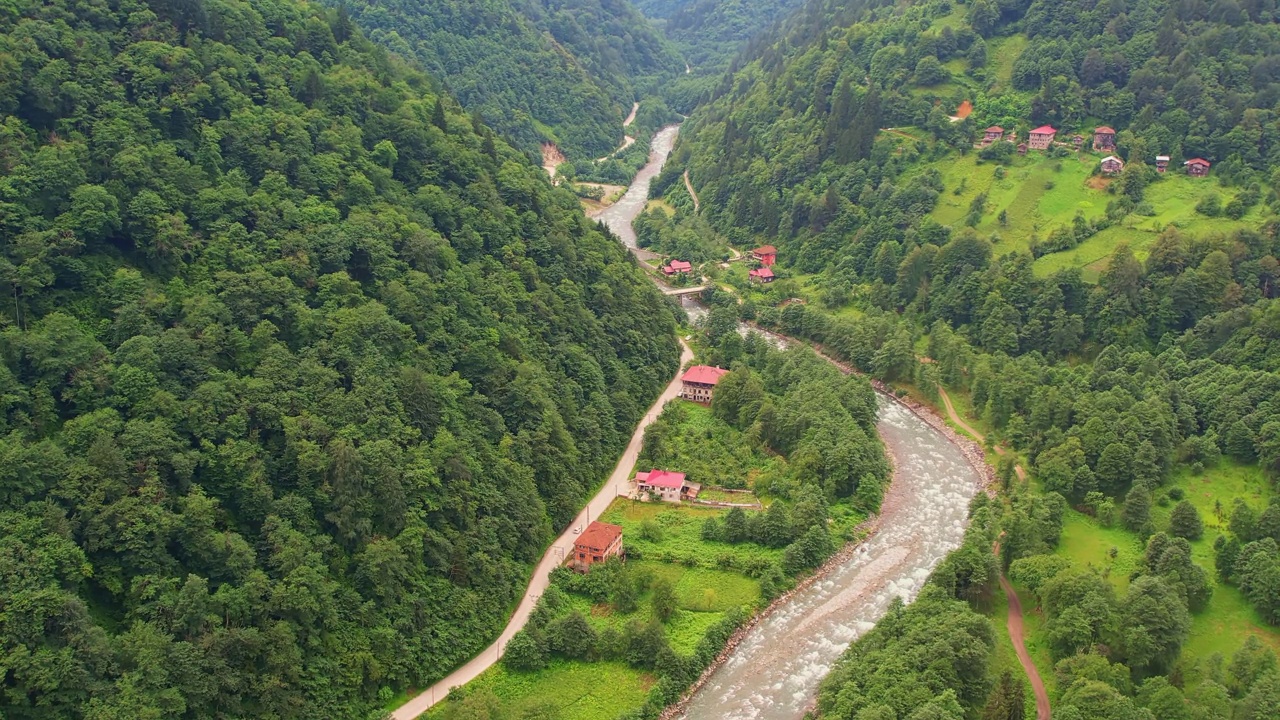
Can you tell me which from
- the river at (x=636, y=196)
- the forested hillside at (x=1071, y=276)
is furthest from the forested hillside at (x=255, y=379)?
the river at (x=636, y=196)

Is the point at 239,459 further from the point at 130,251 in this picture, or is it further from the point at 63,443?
the point at 130,251

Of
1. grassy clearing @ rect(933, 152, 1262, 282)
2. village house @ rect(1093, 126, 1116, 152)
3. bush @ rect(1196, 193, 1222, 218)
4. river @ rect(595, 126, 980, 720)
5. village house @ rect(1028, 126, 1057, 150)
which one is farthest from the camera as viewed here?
village house @ rect(1028, 126, 1057, 150)

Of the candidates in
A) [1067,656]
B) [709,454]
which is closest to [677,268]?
[709,454]

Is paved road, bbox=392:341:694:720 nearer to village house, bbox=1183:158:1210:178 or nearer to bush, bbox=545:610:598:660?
bush, bbox=545:610:598:660

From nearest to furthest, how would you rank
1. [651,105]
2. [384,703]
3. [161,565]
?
[161,565] → [384,703] → [651,105]

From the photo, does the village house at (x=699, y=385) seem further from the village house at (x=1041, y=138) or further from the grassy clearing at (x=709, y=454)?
the village house at (x=1041, y=138)

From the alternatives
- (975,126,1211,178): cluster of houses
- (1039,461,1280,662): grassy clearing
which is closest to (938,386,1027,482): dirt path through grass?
(1039,461,1280,662): grassy clearing

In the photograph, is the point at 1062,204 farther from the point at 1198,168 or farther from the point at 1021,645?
the point at 1021,645

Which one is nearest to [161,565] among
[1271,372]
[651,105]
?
[1271,372]
